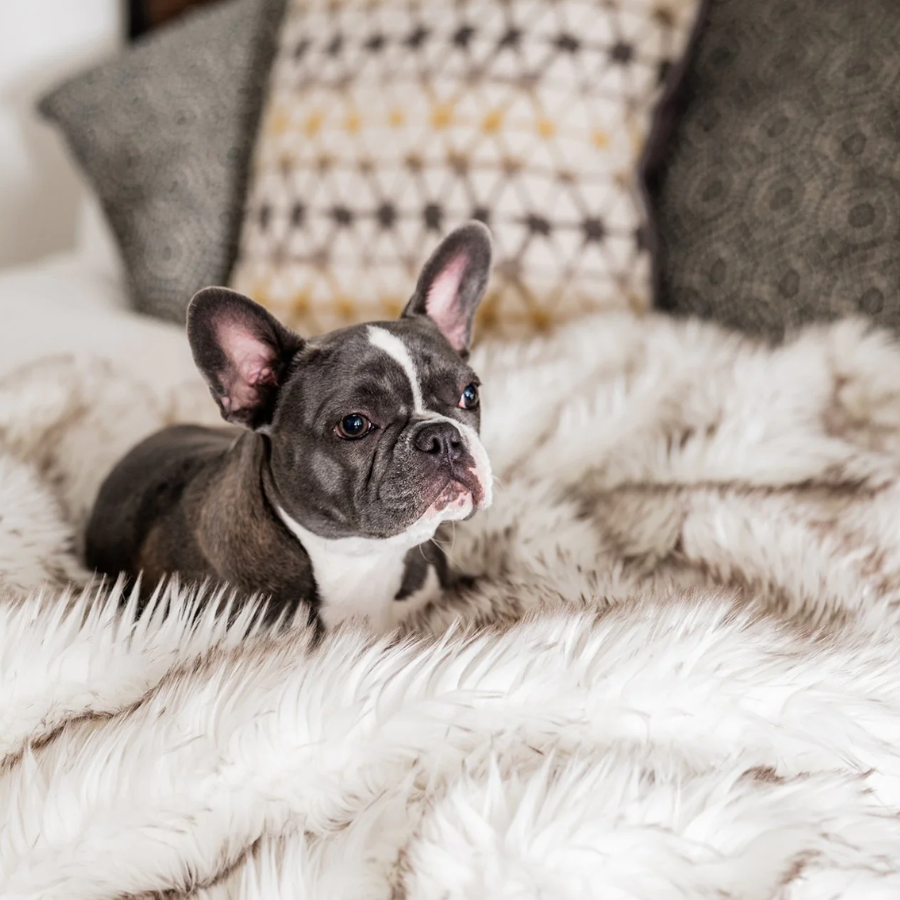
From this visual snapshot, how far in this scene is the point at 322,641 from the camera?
710 mm

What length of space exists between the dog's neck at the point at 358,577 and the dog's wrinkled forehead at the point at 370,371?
0.13m

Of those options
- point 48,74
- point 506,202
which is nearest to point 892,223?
point 506,202

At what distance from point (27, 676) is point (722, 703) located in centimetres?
52

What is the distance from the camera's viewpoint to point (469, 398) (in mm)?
945

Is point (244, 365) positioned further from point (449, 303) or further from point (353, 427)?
point (449, 303)

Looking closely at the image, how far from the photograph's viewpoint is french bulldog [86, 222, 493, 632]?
33.0 inches

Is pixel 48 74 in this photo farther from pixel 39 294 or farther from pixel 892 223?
pixel 892 223

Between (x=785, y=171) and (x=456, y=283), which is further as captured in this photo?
(x=785, y=171)

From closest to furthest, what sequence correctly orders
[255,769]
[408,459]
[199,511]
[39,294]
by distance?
1. [255,769]
2. [408,459]
3. [199,511]
4. [39,294]

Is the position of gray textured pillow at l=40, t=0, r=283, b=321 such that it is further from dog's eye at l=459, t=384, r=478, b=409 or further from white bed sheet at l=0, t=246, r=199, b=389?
dog's eye at l=459, t=384, r=478, b=409

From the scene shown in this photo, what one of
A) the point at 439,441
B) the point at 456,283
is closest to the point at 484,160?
the point at 456,283

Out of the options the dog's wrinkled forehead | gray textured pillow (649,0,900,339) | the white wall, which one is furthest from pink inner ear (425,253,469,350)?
the white wall

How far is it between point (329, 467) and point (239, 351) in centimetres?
14

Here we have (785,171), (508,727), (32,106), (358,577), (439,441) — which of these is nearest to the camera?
(508,727)
